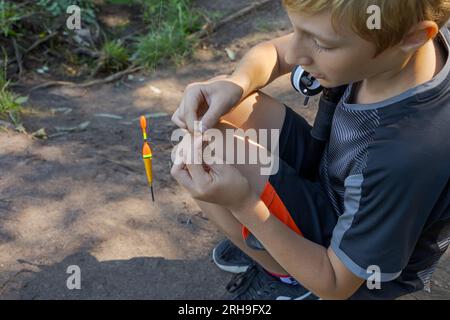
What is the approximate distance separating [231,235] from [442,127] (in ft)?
2.17

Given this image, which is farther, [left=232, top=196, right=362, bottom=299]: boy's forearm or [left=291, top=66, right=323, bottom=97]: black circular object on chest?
[left=291, top=66, right=323, bottom=97]: black circular object on chest

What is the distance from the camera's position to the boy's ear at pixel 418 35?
1.07 metres

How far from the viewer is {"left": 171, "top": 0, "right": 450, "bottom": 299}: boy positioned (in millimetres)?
1078

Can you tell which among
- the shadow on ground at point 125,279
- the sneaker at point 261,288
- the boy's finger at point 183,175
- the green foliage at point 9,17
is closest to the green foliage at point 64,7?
the green foliage at point 9,17

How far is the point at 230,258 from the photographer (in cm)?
180

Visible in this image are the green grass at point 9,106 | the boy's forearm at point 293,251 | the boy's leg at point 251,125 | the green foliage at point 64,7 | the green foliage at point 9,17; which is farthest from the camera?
the green foliage at point 64,7

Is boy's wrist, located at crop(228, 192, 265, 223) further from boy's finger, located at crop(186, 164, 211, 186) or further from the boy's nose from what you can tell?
the boy's nose

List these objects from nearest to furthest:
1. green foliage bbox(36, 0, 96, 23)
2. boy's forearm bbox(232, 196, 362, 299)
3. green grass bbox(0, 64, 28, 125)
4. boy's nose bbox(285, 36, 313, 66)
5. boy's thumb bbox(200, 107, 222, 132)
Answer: boy's nose bbox(285, 36, 313, 66) < boy's forearm bbox(232, 196, 362, 299) < boy's thumb bbox(200, 107, 222, 132) < green grass bbox(0, 64, 28, 125) < green foliage bbox(36, 0, 96, 23)

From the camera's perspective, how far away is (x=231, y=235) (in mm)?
A: 1552

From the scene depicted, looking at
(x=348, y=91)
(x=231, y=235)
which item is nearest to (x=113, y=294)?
(x=231, y=235)

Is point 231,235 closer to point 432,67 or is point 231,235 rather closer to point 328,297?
point 328,297

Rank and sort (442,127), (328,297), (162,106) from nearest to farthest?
(442,127), (328,297), (162,106)

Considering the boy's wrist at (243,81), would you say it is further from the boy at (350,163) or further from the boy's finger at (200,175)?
the boy's finger at (200,175)

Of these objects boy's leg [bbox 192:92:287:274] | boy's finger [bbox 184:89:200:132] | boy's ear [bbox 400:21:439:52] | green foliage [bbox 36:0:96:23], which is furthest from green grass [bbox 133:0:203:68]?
boy's ear [bbox 400:21:439:52]
